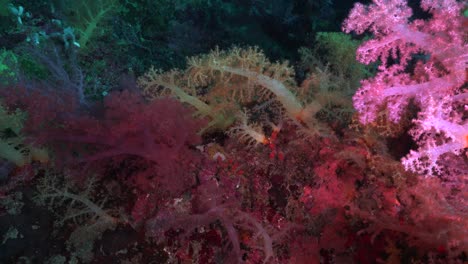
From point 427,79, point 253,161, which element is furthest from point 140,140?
point 427,79

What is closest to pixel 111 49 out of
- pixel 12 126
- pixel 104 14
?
pixel 104 14

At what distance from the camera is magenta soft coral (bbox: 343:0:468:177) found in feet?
7.62

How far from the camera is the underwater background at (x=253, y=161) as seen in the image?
242 centimetres

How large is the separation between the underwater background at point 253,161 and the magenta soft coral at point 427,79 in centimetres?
1

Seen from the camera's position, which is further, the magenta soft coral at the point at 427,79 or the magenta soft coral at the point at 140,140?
the magenta soft coral at the point at 140,140

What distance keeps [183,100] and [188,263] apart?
1573mm

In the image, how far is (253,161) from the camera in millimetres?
3002

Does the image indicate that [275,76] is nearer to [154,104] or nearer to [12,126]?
[154,104]

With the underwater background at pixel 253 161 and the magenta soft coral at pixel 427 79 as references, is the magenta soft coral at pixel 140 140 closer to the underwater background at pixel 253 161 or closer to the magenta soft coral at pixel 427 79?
the underwater background at pixel 253 161

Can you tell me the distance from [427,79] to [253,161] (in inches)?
58.9

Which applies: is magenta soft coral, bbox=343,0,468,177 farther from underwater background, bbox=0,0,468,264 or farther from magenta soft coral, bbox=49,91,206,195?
magenta soft coral, bbox=49,91,206,195

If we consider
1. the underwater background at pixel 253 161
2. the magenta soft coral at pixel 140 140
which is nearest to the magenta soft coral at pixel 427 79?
the underwater background at pixel 253 161

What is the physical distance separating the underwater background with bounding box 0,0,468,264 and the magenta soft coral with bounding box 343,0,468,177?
0.03 ft

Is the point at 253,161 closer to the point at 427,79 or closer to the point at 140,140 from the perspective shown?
the point at 140,140
